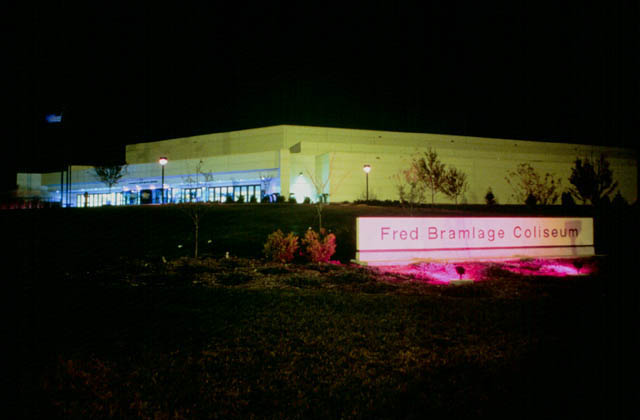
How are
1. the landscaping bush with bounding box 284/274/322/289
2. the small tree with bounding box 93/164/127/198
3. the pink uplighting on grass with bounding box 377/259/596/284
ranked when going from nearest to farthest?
the landscaping bush with bounding box 284/274/322/289
the pink uplighting on grass with bounding box 377/259/596/284
the small tree with bounding box 93/164/127/198

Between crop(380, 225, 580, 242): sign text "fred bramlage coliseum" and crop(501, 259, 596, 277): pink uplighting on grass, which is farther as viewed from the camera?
crop(380, 225, 580, 242): sign text "fred bramlage coliseum"

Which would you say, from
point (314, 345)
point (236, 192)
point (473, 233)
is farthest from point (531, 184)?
point (314, 345)

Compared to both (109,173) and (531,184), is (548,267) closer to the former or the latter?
(531,184)

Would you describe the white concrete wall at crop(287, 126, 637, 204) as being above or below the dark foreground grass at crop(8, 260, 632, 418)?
above

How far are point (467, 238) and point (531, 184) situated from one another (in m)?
35.0

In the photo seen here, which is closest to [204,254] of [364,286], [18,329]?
[364,286]

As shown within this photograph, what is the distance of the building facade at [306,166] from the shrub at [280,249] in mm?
22033

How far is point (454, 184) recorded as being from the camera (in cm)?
3691

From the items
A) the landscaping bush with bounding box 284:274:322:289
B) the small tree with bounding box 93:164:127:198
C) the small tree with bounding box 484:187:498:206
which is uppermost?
the small tree with bounding box 93:164:127:198

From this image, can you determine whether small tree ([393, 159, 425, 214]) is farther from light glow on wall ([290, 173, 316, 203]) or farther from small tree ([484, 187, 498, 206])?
light glow on wall ([290, 173, 316, 203])

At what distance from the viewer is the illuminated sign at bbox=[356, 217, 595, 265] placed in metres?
11.1

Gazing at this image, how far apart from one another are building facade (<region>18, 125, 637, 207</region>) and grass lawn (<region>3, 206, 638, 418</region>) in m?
25.9

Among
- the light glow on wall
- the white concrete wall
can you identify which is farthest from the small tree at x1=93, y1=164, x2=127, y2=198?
the light glow on wall

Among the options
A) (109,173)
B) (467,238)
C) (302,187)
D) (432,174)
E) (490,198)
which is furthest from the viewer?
(109,173)
